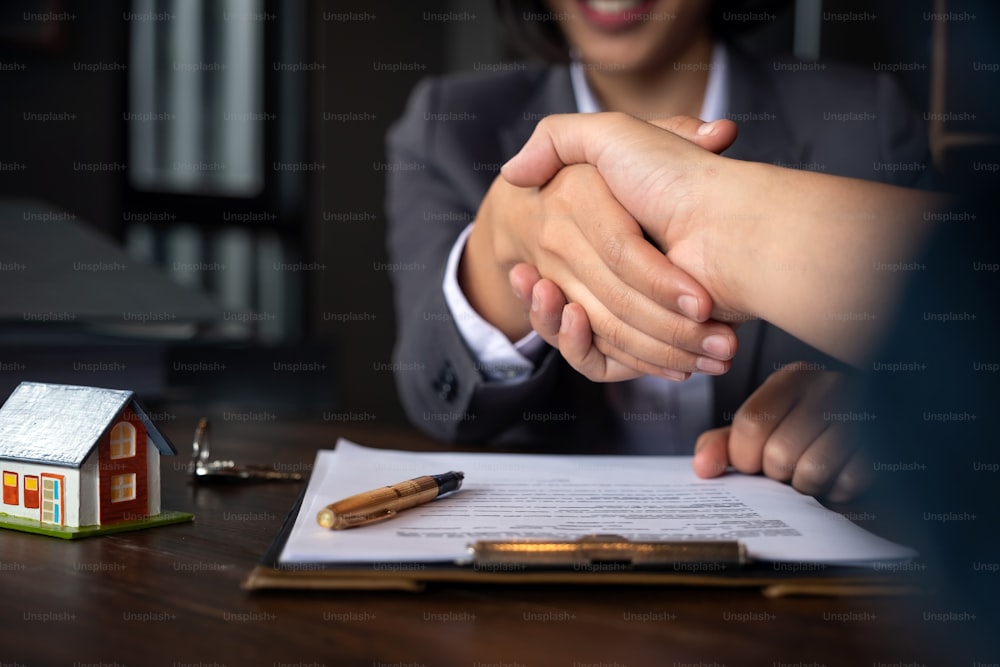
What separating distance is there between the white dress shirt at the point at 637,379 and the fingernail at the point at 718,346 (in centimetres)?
38

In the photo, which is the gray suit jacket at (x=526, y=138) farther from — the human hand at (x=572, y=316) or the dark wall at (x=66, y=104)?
the dark wall at (x=66, y=104)

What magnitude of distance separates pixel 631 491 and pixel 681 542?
0.68 ft

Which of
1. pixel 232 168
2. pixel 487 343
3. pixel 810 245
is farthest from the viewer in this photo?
pixel 232 168

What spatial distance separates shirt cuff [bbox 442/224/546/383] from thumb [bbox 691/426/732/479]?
367 millimetres

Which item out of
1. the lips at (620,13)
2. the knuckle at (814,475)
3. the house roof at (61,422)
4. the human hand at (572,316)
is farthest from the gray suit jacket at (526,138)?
the house roof at (61,422)

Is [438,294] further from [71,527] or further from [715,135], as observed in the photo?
[71,527]

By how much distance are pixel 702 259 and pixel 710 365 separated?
0.11m

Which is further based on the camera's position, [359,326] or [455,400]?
[359,326]

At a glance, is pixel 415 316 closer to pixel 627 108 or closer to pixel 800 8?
pixel 627 108

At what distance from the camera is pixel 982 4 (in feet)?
1.62

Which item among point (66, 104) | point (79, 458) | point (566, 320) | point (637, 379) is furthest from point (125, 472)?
point (66, 104)

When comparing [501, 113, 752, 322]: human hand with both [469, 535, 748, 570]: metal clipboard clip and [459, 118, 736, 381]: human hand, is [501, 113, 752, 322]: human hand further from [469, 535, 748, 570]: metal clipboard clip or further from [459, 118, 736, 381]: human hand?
[469, 535, 748, 570]: metal clipboard clip

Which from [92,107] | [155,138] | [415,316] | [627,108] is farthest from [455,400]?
[155,138]

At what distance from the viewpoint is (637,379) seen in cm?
150
